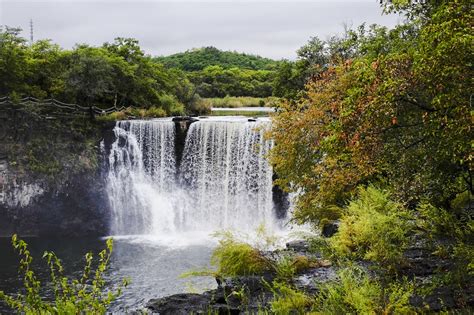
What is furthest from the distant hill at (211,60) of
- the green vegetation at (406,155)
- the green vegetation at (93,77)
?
the green vegetation at (406,155)

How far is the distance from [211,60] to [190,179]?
43.3m

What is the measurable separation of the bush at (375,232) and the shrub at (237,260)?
1.67 meters

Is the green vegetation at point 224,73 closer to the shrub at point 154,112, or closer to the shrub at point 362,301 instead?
the shrub at point 154,112

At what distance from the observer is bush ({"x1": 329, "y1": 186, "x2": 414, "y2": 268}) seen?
8359mm

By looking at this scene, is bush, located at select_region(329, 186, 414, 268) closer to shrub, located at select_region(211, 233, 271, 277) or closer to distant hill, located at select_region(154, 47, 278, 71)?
shrub, located at select_region(211, 233, 271, 277)

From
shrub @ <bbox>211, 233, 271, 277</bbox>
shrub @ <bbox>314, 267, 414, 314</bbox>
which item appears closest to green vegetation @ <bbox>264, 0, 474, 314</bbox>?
shrub @ <bbox>314, 267, 414, 314</bbox>

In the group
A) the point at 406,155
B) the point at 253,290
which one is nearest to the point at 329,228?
the point at 253,290

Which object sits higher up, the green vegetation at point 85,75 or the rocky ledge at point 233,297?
the green vegetation at point 85,75

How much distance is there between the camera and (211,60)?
217 ft

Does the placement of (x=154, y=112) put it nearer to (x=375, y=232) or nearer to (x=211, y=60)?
(x=375, y=232)

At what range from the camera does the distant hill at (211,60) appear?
213ft

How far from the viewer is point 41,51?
2994 cm

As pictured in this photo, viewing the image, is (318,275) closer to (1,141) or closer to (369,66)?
(369,66)

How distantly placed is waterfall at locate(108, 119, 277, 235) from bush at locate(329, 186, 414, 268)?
1379 centimetres
